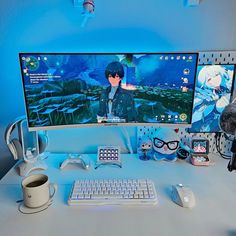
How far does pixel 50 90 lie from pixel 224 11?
0.90 m

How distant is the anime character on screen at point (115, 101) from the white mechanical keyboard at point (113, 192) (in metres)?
0.29

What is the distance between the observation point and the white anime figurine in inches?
42.9

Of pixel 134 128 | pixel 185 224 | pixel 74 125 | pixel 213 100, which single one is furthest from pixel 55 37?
pixel 185 224

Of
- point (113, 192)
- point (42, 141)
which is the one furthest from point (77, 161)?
point (113, 192)

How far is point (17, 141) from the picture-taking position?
101cm

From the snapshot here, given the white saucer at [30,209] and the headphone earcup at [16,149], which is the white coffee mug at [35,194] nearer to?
the white saucer at [30,209]

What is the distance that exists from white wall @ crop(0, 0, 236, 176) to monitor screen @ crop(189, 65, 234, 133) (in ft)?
0.37

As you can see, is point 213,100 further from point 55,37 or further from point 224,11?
point 55,37

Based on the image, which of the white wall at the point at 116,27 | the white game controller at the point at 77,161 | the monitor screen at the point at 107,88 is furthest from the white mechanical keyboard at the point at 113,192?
the white wall at the point at 116,27

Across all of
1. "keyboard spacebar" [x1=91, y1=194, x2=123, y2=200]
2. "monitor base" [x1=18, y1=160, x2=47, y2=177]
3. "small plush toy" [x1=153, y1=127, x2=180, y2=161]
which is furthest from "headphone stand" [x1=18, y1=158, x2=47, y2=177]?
"small plush toy" [x1=153, y1=127, x2=180, y2=161]

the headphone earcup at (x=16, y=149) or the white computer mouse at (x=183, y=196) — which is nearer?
the white computer mouse at (x=183, y=196)

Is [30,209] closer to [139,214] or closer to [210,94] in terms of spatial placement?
[139,214]

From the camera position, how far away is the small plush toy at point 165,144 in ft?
3.45

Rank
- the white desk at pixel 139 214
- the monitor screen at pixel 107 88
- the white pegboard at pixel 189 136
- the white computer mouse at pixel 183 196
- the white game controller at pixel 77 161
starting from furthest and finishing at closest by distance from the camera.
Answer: the white pegboard at pixel 189 136, the white game controller at pixel 77 161, the monitor screen at pixel 107 88, the white computer mouse at pixel 183 196, the white desk at pixel 139 214
